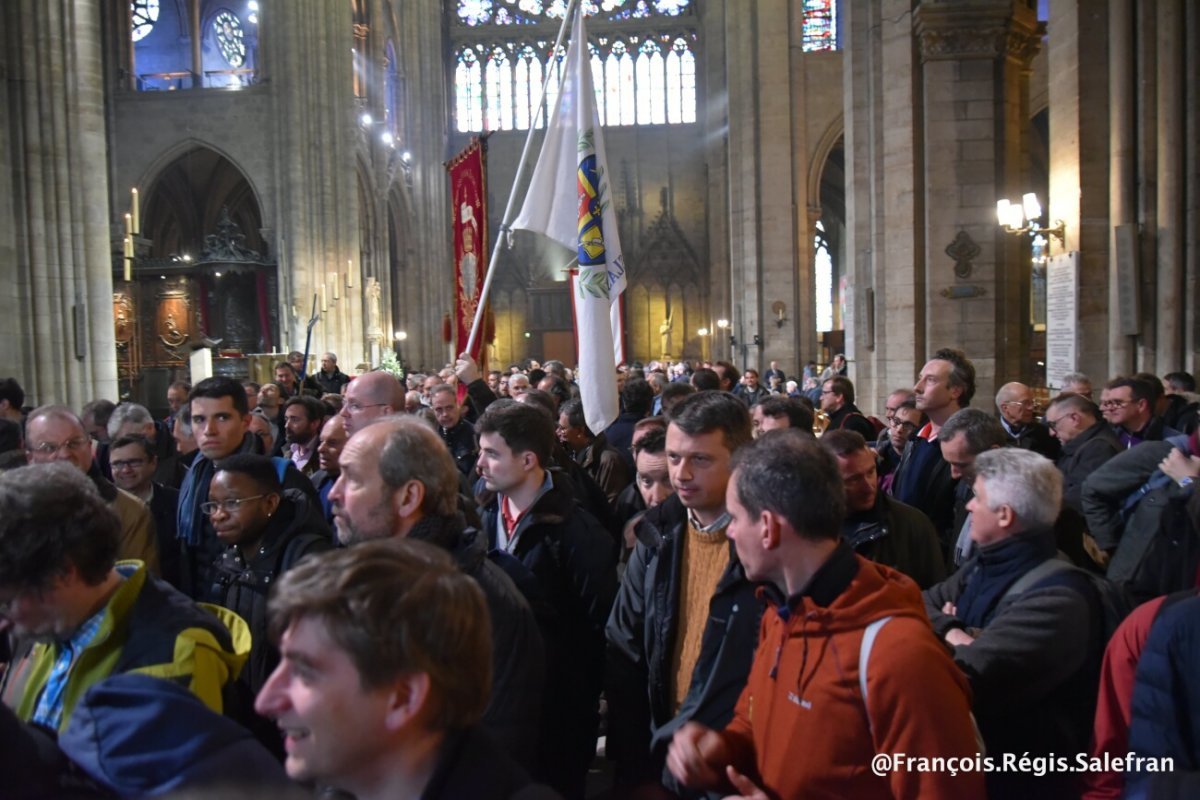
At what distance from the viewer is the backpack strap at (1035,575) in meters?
2.89

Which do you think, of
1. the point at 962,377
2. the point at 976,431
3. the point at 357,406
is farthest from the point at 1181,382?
the point at 357,406

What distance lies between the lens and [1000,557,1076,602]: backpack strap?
2.89 m

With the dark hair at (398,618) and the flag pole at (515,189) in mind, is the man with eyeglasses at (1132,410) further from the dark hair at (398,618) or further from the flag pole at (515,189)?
the dark hair at (398,618)

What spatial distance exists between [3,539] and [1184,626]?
2.63 metres

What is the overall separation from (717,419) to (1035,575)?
42.3 inches

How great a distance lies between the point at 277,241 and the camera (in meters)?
25.0

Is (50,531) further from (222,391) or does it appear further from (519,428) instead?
(222,391)

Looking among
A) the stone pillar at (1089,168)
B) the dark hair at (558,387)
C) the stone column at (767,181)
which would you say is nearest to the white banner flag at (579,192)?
the dark hair at (558,387)

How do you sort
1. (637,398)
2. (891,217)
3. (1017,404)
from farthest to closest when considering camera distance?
(891,217) < (637,398) < (1017,404)

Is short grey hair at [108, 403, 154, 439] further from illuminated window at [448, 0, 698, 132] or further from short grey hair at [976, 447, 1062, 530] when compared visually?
illuminated window at [448, 0, 698, 132]

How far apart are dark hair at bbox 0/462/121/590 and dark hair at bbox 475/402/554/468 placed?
1.58 metres

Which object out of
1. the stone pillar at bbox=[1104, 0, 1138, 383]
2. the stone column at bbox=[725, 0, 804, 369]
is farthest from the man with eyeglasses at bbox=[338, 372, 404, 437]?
the stone column at bbox=[725, 0, 804, 369]

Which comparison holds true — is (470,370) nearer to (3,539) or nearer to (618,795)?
(618,795)

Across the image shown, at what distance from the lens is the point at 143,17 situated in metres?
30.6
